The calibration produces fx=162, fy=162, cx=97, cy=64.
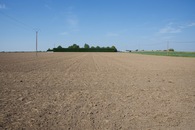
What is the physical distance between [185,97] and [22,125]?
567cm

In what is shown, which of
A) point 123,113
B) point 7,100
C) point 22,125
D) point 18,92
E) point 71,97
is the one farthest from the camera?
point 18,92

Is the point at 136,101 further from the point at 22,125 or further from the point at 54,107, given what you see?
the point at 22,125

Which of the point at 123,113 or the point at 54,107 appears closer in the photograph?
the point at 123,113

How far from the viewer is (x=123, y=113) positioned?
15.0 ft

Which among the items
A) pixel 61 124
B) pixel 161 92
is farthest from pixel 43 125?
pixel 161 92

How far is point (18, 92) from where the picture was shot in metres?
6.54

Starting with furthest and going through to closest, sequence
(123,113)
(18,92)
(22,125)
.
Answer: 1. (18,92)
2. (123,113)
3. (22,125)

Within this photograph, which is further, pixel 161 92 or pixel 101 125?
pixel 161 92

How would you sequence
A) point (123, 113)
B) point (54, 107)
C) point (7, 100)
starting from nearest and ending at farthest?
point (123, 113)
point (54, 107)
point (7, 100)

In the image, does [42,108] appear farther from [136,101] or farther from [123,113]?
[136,101]

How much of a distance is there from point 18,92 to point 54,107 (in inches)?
96.7

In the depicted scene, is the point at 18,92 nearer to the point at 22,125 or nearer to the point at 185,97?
the point at 22,125

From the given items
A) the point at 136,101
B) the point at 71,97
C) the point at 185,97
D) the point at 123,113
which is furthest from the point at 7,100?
the point at 185,97

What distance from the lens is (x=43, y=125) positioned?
3793mm
